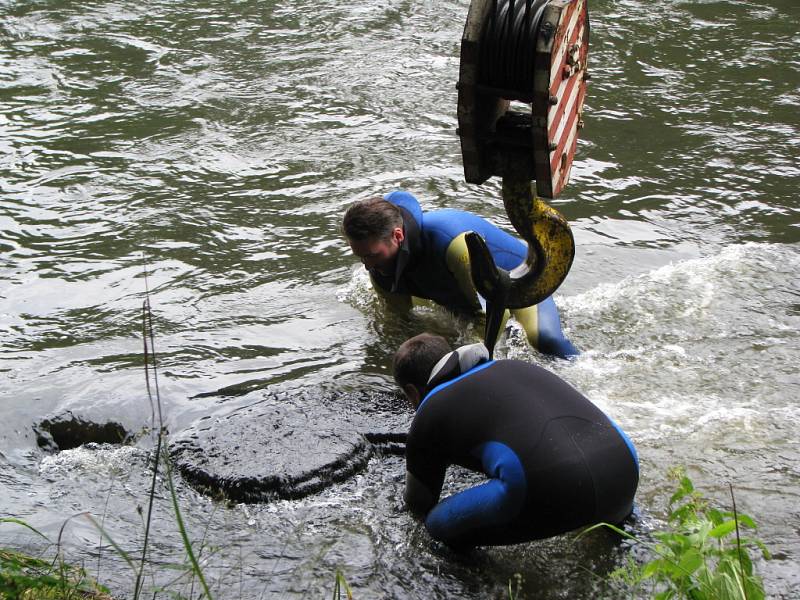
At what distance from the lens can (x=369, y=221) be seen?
16.5ft

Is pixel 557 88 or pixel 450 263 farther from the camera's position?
pixel 450 263

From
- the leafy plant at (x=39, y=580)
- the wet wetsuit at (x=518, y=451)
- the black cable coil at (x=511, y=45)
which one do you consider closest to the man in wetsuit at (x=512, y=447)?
the wet wetsuit at (x=518, y=451)

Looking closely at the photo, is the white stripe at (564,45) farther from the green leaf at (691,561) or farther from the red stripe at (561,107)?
the green leaf at (691,561)

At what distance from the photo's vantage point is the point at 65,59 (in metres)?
11.0

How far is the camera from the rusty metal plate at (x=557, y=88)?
146 inches

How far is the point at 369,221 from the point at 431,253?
0.51 m

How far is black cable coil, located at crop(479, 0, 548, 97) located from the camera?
3.77 m

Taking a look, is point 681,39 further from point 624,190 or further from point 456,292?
point 456,292

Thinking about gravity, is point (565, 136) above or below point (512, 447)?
above

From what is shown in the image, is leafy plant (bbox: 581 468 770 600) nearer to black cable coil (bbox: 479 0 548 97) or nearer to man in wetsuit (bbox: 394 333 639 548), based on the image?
man in wetsuit (bbox: 394 333 639 548)

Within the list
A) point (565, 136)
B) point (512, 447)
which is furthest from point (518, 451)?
point (565, 136)

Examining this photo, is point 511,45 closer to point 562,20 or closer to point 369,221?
point 562,20

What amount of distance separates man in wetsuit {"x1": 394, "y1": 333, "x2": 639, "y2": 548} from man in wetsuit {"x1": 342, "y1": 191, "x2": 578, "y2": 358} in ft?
4.21

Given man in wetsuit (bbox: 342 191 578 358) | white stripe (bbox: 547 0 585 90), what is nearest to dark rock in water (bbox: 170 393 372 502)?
man in wetsuit (bbox: 342 191 578 358)
